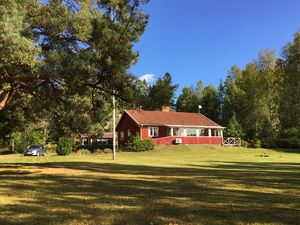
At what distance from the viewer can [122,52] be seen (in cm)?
1700

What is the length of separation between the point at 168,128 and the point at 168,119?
2205 mm

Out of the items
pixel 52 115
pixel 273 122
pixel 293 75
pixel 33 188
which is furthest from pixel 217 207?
pixel 273 122

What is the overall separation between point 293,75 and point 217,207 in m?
57.7

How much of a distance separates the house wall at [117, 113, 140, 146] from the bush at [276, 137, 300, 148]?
62.7 feet

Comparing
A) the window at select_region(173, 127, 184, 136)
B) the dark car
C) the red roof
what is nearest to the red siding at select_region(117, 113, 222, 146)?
the red roof

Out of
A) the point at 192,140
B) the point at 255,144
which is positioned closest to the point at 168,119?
the point at 192,140

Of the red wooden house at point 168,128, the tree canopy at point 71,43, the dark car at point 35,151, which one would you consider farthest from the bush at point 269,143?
the tree canopy at point 71,43

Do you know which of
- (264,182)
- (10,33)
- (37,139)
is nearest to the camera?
(10,33)

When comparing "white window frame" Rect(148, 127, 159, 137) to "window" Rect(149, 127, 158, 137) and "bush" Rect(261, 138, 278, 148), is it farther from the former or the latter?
"bush" Rect(261, 138, 278, 148)

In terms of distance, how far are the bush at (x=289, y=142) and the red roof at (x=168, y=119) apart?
9.76 m

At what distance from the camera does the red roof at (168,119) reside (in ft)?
196

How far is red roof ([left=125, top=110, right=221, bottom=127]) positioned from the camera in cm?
5962

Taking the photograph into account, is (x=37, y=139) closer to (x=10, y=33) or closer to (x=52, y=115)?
(x=52, y=115)

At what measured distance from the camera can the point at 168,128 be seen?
60.3 m
